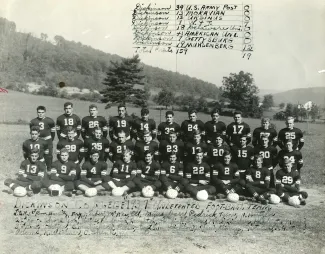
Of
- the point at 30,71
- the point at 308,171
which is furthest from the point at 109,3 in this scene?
the point at 30,71

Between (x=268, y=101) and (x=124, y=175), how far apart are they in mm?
6070

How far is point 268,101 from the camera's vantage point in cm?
1109

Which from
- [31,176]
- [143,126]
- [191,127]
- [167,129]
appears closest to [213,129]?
[191,127]

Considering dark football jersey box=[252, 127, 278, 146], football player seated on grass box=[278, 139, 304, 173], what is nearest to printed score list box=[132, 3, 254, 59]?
dark football jersey box=[252, 127, 278, 146]

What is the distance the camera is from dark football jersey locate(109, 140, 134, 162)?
292 inches

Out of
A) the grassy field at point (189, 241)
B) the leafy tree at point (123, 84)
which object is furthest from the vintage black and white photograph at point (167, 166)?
the leafy tree at point (123, 84)

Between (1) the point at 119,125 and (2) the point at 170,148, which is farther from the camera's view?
(1) the point at 119,125

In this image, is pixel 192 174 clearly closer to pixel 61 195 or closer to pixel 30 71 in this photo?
pixel 61 195

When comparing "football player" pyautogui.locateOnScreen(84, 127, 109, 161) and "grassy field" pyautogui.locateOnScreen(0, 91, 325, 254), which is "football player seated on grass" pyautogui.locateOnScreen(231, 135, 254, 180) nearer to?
"grassy field" pyautogui.locateOnScreen(0, 91, 325, 254)

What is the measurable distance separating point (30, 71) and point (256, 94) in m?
9.00

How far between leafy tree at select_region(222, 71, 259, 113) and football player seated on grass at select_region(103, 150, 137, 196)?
4489mm

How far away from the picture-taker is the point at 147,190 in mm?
6797

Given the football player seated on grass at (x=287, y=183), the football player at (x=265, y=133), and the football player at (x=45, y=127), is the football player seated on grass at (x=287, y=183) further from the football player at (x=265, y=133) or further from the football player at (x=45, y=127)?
the football player at (x=45, y=127)

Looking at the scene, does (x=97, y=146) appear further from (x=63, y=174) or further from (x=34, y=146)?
(x=34, y=146)
